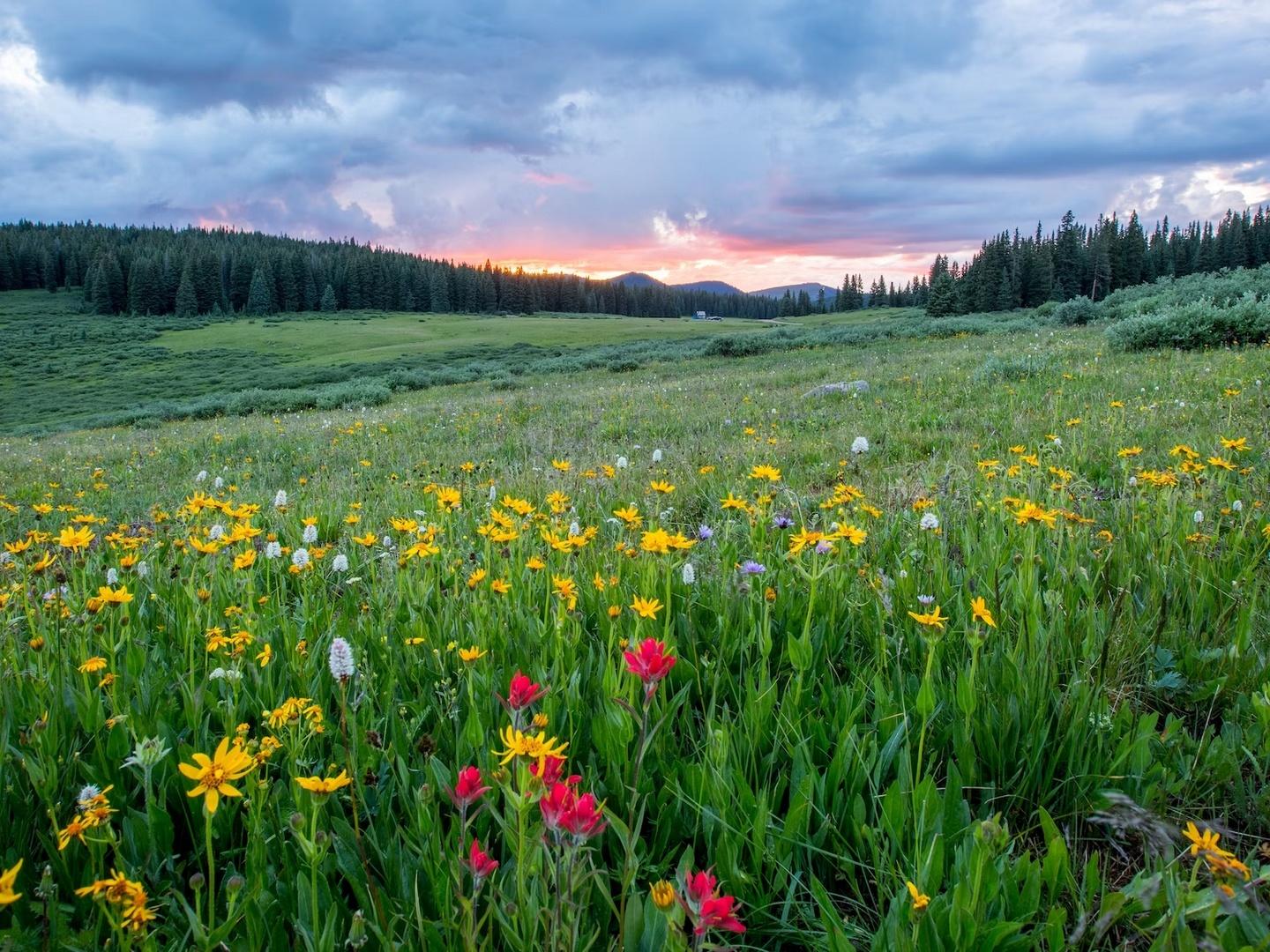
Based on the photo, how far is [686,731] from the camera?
1993 millimetres

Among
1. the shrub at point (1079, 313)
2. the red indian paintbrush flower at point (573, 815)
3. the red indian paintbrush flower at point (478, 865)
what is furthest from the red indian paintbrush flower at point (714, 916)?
the shrub at point (1079, 313)

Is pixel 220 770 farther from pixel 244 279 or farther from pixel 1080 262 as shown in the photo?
pixel 244 279

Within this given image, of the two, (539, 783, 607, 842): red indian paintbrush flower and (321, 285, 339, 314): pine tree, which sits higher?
(321, 285, 339, 314): pine tree

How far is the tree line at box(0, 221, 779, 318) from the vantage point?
98500 mm

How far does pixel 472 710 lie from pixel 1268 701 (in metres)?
2.08

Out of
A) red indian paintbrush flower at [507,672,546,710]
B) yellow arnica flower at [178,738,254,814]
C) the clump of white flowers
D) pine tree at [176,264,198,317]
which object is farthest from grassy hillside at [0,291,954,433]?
red indian paintbrush flower at [507,672,546,710]

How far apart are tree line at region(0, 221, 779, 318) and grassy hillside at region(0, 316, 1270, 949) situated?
374ft

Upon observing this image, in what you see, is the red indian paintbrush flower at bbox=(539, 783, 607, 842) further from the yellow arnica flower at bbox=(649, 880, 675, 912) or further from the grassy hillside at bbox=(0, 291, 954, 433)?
the grassy hillside at bbox=(0, 291, 954, 433)

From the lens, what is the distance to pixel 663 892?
0.84 metres

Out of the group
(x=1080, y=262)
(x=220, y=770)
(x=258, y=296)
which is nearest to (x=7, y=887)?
(x=220, y=770)

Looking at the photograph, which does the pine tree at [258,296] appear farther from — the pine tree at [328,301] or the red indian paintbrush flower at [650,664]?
the red indian paintbrush flower at [650,664]

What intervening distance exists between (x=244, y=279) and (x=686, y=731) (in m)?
130

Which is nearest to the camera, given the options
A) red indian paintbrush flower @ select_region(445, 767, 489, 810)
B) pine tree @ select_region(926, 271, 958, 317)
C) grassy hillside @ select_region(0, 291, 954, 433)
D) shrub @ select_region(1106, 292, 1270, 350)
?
red indian paintbrush flower @ select_region(445, 767, 489, 810)

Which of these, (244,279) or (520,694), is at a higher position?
(244,279)
